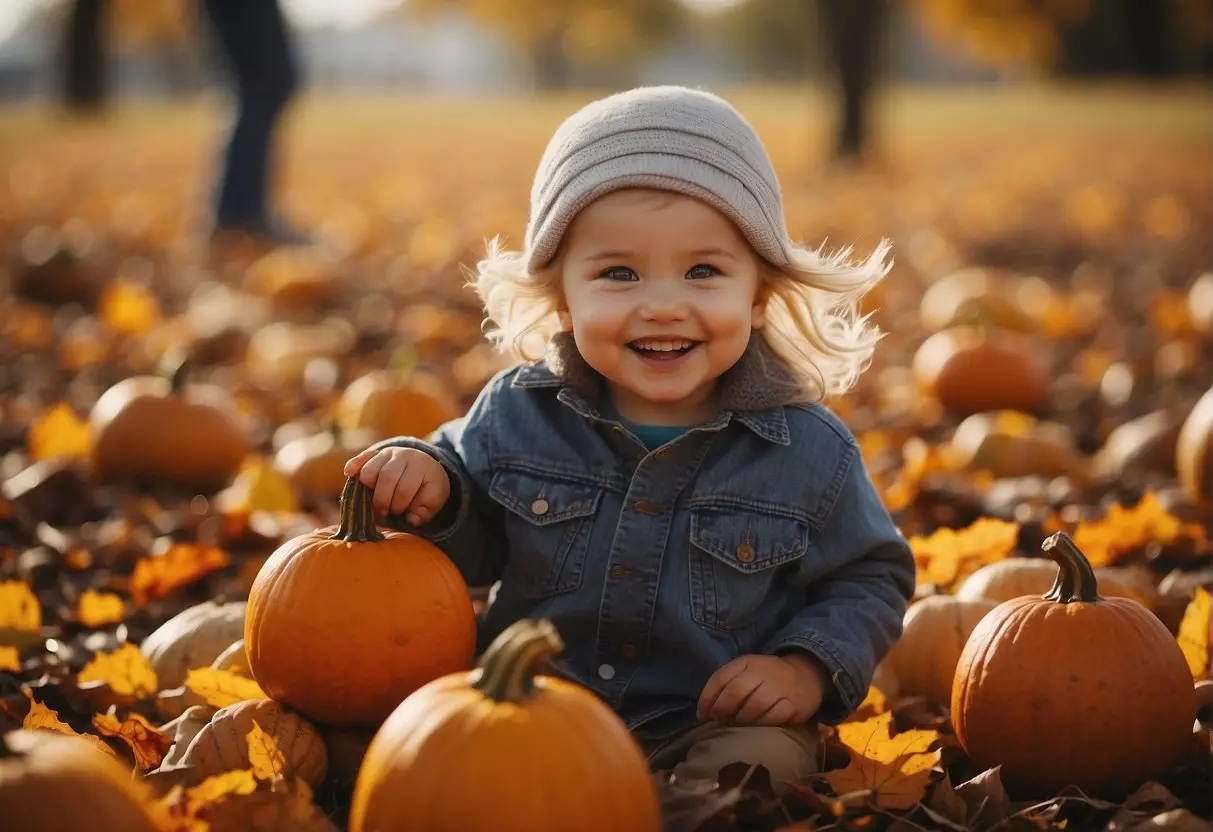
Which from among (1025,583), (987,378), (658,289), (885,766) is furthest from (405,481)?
(987,378)

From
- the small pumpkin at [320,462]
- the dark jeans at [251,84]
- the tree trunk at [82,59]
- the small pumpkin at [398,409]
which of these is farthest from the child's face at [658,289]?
the tree trunk at [82,59]

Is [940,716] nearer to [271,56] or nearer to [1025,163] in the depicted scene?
[271,56]

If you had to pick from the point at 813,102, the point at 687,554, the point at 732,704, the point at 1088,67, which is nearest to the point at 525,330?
the point at 687,554

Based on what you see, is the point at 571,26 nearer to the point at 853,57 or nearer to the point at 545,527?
the point at 853,57

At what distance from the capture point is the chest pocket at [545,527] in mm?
2535

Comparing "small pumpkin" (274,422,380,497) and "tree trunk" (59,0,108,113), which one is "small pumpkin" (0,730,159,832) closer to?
"small pumpkin" (274,422,380,497)

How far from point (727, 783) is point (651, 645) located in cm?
40

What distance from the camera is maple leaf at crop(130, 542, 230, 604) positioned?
3.19 m

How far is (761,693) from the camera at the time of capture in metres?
2.32

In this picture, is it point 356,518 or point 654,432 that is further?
point 654,432

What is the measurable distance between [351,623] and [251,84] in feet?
20.8

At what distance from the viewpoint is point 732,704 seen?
2318 millimetres

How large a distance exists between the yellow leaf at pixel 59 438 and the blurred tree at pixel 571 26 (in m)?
54.9

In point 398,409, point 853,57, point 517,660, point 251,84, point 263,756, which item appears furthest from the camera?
point 853,57
